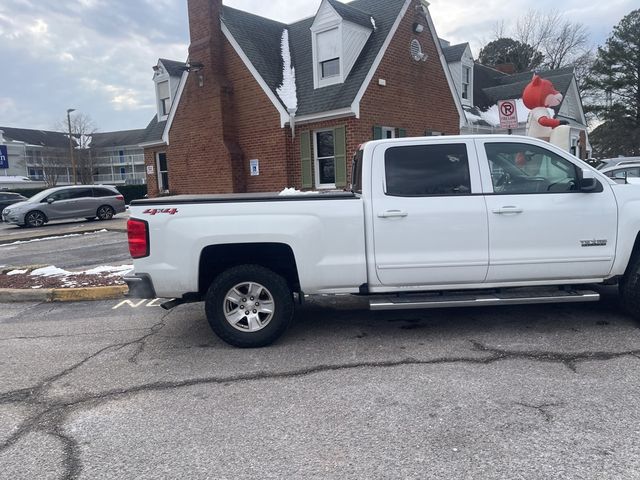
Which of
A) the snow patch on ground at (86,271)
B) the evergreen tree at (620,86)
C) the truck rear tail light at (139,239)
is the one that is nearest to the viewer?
the truck rear tail light at (139,239)

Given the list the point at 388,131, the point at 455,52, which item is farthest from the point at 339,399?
the point at 455,52

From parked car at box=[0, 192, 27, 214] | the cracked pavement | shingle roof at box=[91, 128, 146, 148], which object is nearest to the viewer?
the cracked pavement

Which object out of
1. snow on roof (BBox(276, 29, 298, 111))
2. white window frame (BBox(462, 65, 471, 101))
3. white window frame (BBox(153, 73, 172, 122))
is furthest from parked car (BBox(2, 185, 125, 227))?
white window frame (BBox(462, 65, 471, 101))

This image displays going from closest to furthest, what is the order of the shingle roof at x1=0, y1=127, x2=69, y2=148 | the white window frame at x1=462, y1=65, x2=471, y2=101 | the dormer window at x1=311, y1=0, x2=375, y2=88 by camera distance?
the dormer window at x1=311, y1=0, x2=375, y2=88, the white window frame at x1=462, y1=65, x2=471, y2=101, the shingle roof at x1=0, y1=127, x2=69, y2=148

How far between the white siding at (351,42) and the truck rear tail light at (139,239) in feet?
38.0

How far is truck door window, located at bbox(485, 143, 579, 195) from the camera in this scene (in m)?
4.84

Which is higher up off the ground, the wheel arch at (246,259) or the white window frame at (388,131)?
the white window frame at (388,131)

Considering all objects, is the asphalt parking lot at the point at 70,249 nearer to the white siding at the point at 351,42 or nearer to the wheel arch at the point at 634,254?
the wheel arch at the point at 634,254

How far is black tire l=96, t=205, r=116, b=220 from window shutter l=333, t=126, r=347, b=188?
1074cm

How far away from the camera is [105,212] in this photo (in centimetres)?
2034

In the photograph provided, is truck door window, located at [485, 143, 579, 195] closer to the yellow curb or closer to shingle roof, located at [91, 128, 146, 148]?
the yellow curb

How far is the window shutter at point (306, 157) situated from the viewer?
15.1m

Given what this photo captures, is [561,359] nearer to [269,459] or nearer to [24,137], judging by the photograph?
[269,459]

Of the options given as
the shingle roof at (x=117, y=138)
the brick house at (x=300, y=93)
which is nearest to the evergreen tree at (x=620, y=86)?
the brick house at (x=300, y=93)
